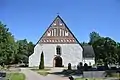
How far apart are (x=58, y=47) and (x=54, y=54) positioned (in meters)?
2.12

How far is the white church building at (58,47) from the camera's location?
214 feet

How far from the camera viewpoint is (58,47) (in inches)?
2606

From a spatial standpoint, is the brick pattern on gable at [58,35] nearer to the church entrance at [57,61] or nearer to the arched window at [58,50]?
the arched window at [58,50]

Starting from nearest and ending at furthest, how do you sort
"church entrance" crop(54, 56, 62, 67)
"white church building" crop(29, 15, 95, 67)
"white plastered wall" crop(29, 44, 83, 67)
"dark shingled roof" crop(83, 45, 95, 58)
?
"white plastered wall" crop(29, 44, 83, 67), "white church building" crop(29, 15, 95, 67), "church entrance" crop(54, 56, 62, 67), "dark shingled roof" crop(83, 45, 95, 58)

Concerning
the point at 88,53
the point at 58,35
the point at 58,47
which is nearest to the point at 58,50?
the point at 58,47

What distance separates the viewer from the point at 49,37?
66250 millimetres

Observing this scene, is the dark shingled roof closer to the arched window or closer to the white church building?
the white church building

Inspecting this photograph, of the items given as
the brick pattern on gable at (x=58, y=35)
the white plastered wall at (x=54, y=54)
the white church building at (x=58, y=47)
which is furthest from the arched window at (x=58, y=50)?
the brick pattern on gable at (x=58, y=35)

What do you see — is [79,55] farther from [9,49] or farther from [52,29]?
[9,49]

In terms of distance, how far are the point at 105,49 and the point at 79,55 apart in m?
25.3

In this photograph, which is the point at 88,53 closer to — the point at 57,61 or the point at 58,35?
the point at 57,61

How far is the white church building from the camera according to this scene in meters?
65.2

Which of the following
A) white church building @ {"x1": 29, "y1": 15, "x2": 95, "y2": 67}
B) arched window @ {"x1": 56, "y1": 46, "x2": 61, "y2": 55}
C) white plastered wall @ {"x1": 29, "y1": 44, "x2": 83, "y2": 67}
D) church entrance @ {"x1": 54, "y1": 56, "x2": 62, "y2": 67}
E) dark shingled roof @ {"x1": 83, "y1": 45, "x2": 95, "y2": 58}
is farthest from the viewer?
dark shingled roof @ {"x1": 83, "y1": 45, "x2": 95, "y2": 58}

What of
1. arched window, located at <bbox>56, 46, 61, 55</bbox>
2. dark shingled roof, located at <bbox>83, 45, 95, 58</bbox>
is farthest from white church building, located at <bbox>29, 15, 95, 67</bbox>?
dark shingled roof, located at <bbox>83, 45, 95, 58</bbox>
